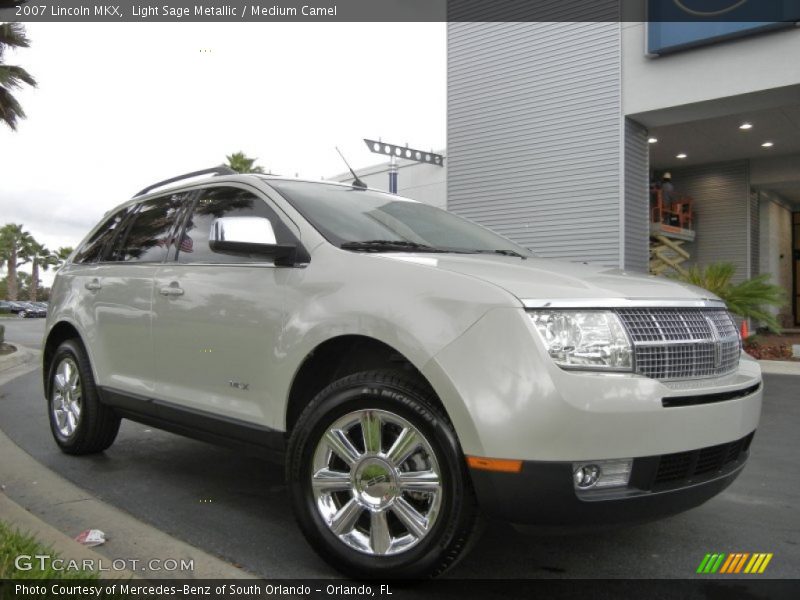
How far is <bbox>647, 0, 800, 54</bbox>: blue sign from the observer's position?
12.1 metres

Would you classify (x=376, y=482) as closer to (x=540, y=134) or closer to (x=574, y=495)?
(x=574, y=495)

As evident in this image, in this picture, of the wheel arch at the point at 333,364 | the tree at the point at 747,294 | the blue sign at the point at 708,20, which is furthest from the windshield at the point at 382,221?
the blue sign at the point at 708,20

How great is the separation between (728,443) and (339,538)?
5.33 ft

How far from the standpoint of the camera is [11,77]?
1590 centimetres

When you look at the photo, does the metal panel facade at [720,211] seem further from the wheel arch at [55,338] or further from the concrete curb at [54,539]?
the concrete curb at [54,539]

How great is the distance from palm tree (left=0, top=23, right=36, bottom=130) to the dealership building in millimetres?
9938

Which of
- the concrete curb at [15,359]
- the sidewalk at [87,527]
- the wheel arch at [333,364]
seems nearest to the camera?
the sidewalk at [87,527]

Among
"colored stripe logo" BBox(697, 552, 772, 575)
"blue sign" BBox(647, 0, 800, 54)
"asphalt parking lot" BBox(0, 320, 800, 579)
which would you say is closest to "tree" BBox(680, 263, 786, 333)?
"blue sign" BBox(647, 0, 800, 54)

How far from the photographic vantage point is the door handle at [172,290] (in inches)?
152

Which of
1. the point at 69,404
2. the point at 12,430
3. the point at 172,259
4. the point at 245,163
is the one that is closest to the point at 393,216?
the point at 172,259

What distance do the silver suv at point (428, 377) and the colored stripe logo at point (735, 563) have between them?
0.49 metres

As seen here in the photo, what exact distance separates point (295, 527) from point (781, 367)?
10.3 meters

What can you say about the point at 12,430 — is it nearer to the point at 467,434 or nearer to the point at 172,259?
the point at 172,259

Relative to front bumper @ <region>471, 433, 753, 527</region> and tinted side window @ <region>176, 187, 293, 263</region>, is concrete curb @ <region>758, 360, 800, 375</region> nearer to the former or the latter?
front bumper @ <region>471, 433, 753, 527</region>
